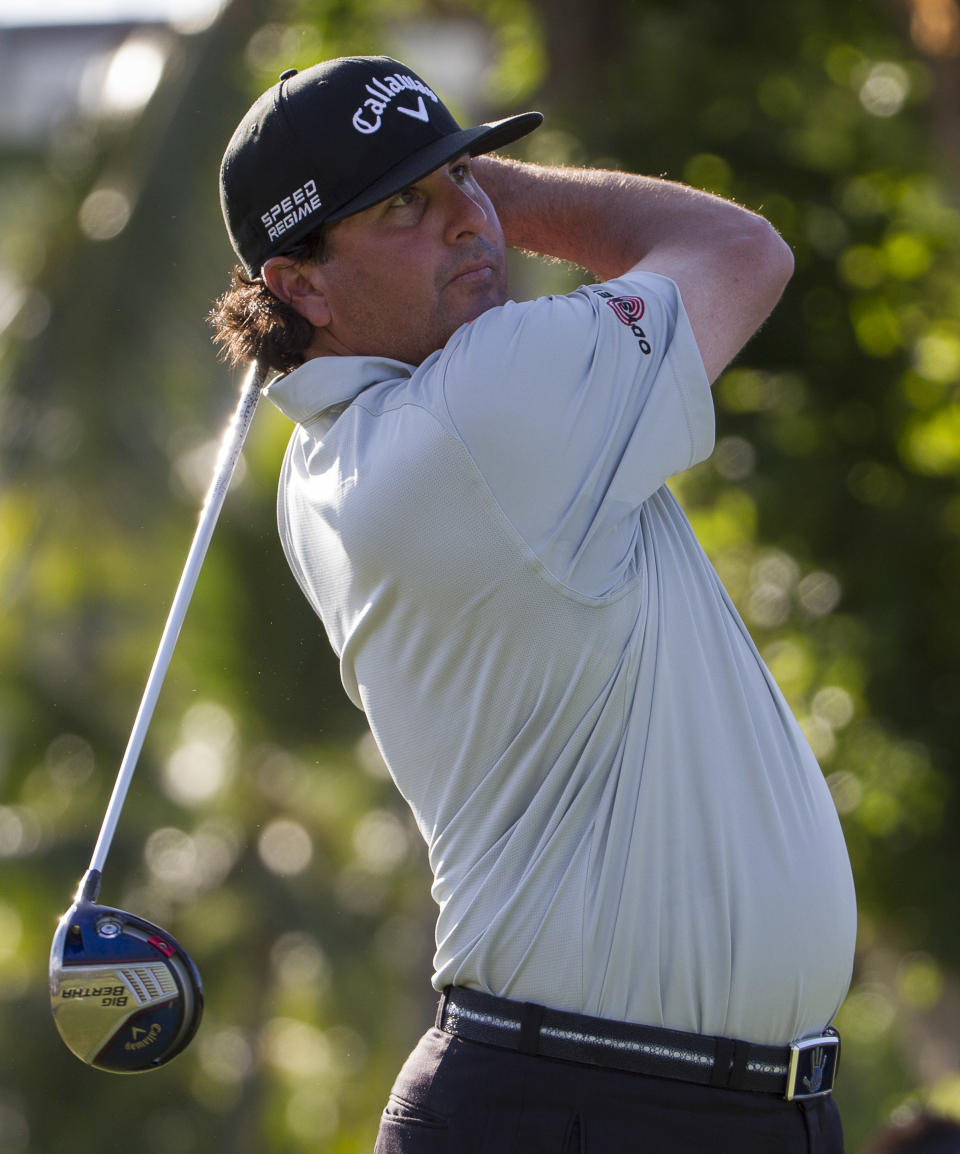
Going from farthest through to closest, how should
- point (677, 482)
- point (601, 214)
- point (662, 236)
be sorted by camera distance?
point (677, 482)
point (601, 214)
point (662, 236)

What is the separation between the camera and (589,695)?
2.09 meters

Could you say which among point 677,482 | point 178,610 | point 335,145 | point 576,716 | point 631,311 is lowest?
point 677,482

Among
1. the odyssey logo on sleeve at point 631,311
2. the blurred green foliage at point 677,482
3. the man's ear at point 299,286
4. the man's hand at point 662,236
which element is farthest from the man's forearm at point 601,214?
the blurred green foliage at point 677,482

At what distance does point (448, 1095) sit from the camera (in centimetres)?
208

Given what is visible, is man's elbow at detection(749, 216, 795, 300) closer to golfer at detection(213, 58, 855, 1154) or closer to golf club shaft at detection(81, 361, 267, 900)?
golfer at detection(213, 58, 855, 1154)

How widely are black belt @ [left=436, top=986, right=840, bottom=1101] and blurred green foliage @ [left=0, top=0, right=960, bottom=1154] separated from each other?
5400mm

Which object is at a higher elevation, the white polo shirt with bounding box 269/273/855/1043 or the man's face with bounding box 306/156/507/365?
the man's face with bounding box 306/156/507/365

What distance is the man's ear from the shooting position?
2465 millimetres

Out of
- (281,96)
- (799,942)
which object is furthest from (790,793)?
(281,96)

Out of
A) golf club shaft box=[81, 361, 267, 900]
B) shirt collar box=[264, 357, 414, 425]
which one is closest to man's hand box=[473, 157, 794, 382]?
shirt collar box=[264, 357, 414, 425]

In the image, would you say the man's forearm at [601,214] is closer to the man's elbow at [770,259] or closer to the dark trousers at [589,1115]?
the man's elbow at [770,259]

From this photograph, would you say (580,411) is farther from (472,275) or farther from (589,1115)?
(589,1115)

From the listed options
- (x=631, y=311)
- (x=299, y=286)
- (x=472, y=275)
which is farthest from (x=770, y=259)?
(x=299, y=286)

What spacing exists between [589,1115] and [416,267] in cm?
122
